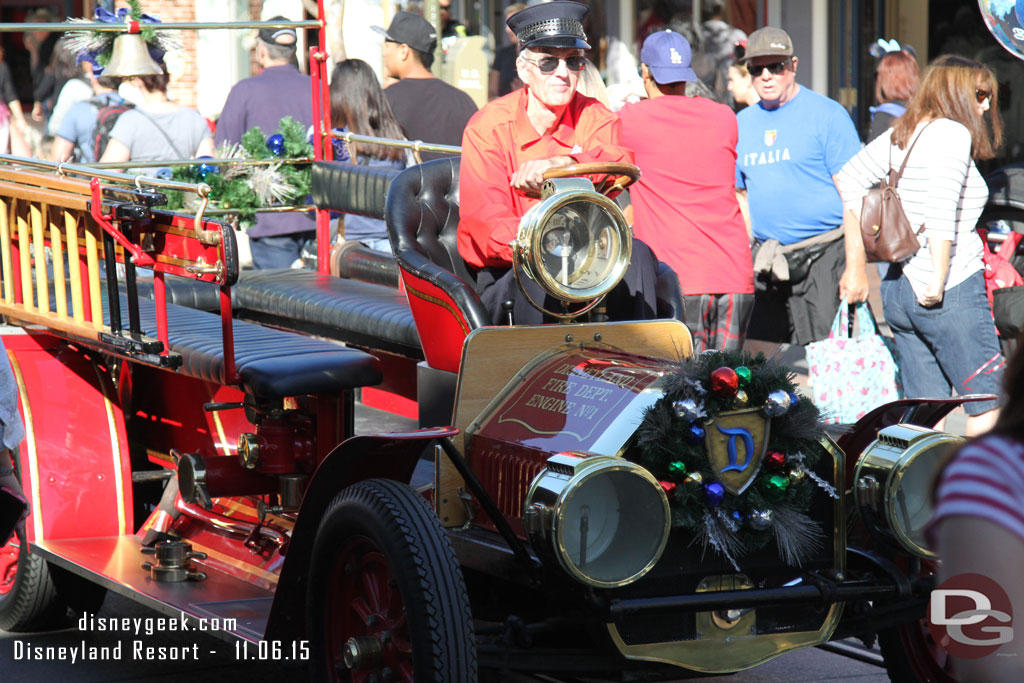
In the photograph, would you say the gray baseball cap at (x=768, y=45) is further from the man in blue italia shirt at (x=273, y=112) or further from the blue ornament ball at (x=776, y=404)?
the blue ornament ball at (x=776, y=404)

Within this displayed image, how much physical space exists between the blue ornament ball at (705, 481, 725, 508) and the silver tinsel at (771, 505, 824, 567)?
0.16 metres

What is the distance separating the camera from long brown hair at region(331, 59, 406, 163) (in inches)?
286

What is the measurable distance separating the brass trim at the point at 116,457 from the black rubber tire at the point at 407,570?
4.90 ft

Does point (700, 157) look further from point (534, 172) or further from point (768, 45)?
point (534, 172)

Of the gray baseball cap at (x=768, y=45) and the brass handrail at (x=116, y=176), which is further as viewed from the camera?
the gray baseball cap at (x=768, y=45)

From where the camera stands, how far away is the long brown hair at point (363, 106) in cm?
727

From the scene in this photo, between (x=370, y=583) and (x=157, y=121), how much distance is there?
15.9ft

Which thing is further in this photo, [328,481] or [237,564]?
[237,564]

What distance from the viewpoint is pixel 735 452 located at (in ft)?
10.4

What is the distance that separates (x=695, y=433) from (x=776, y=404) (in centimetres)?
20

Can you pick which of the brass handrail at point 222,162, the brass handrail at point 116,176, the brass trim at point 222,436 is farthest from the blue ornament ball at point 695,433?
the brass handrail at point 222,162

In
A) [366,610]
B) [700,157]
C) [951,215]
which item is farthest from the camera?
[700,157]

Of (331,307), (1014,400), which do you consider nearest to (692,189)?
(331,307)

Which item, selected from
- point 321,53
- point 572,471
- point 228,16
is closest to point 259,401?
point 572,471
